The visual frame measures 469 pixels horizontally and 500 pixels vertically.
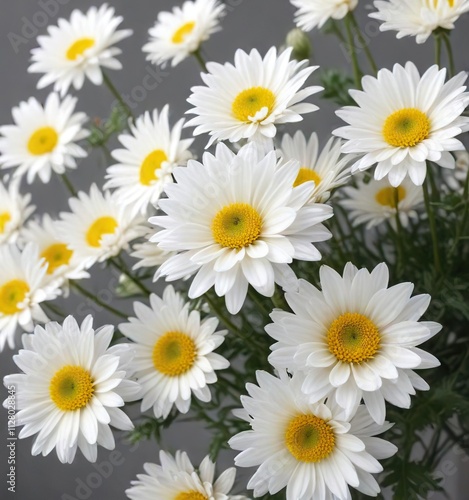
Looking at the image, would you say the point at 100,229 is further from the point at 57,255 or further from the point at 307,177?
the point at 307,177

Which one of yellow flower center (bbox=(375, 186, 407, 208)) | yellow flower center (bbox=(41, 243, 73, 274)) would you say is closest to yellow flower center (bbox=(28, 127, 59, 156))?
yellow flower center (bbox=(41, 243, 73, 274))

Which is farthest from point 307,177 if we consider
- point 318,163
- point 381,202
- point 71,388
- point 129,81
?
point 129,81

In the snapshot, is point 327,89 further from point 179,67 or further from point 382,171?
point 179,67

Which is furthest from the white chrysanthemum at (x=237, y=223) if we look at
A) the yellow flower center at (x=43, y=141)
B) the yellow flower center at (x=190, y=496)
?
the yellow flower center at (x=43, y=141)

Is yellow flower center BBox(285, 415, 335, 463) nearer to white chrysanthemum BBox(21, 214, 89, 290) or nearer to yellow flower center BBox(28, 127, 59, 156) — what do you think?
white chrysanthemum BBox(21, 214, 89, 290)

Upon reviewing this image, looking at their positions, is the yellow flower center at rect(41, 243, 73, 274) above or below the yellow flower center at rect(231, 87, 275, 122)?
below

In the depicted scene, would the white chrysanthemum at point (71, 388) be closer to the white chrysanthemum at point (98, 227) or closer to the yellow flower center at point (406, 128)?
the white chrysanthemum at point (98, 227)

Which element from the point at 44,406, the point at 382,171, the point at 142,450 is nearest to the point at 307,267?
the point at 382,171
